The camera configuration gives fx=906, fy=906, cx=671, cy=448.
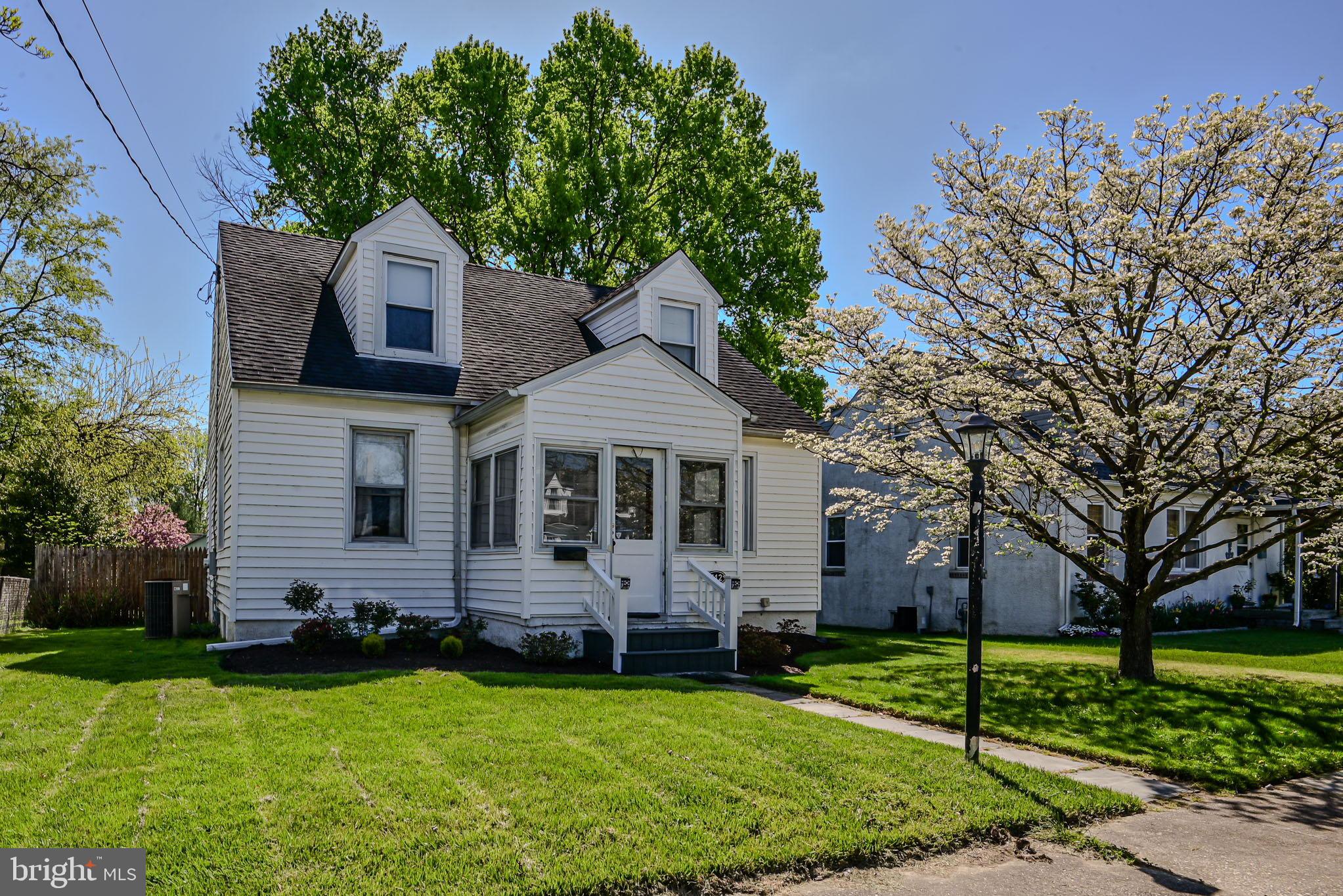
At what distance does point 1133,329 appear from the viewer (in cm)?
1150

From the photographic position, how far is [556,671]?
425 inches

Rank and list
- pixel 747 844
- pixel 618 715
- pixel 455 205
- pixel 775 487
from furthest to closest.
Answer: pixel 455 205 < pixel 775 487 < pixel 618 715 < pixel 747 844

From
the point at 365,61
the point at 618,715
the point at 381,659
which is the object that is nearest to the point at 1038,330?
the point at 618,715

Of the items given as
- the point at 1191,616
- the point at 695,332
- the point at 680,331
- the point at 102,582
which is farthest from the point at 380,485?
the point at 1191,616

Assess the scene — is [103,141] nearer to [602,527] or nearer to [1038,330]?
[602,527]

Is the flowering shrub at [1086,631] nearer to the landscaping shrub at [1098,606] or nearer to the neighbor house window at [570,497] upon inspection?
the landscaping shrub at [1098,606]

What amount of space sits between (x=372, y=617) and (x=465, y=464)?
8.76ft

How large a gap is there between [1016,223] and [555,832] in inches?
391

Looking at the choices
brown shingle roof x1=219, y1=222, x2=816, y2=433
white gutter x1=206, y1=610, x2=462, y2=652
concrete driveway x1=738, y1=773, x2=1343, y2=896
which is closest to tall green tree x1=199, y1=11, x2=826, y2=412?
brown shingle roof x1=219, y1=222, x2=816, y2=433

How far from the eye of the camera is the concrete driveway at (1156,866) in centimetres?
466

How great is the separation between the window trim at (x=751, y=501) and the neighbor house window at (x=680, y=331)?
1998mm

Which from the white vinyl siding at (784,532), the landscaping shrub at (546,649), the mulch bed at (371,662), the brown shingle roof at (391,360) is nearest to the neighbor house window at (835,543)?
the brown shingle roof at (391,360)

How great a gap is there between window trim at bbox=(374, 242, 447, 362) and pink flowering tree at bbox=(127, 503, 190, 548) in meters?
16.4

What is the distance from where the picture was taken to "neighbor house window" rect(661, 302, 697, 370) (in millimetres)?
15938
